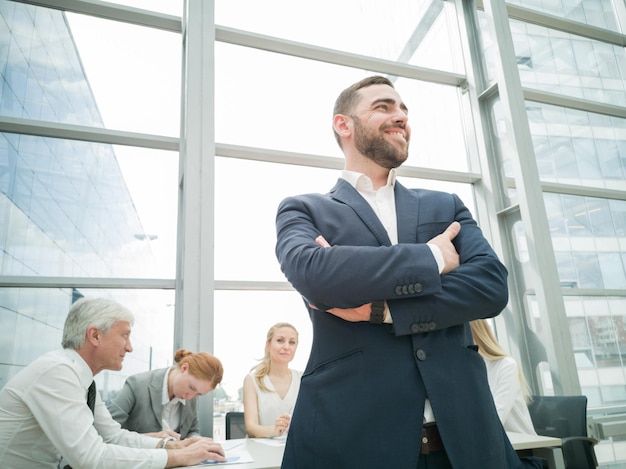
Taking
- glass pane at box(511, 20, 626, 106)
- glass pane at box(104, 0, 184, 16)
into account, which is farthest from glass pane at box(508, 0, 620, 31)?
glass pane at box(104, 0, 184, 16)

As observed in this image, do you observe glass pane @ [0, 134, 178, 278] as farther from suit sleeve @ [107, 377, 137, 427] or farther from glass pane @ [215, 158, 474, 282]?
suit sleeve @ [107, 377, 137, 427]

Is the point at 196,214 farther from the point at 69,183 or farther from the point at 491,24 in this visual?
the point at 491,24

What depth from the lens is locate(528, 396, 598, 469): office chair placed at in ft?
8.79

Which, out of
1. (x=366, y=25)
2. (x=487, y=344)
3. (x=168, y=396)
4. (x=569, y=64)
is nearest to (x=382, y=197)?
(x=487, y=344)

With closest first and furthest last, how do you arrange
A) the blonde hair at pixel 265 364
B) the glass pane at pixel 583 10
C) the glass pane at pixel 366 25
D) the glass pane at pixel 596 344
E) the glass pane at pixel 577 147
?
1. the blonde hair at pixel 265 364
2. the glass pane at pixel 596 344
3. the glass pane at pixel 366 25
4. the glass pane at pixel 577 147
5. the glass pane at pixel 583 10

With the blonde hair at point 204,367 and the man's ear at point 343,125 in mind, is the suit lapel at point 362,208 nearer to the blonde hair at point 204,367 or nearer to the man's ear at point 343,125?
the man's ear at point 343,125

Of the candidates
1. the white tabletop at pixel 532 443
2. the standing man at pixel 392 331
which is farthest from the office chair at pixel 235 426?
the standing man at pixel 392 331

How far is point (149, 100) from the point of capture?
12.7 feet

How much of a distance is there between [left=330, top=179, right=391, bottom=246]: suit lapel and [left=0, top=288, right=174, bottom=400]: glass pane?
268cm

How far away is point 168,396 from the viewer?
9.45 feet

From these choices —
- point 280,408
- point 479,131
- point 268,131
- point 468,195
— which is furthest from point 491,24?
point 280,408

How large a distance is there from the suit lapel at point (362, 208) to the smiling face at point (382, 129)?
0.13 meters

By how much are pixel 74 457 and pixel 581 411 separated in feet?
9.23

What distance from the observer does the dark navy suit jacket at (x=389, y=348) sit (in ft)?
2.78
